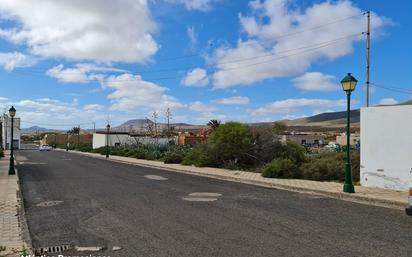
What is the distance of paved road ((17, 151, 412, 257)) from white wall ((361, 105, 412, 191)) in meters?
2.72

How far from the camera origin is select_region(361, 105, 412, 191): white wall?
14805 mm

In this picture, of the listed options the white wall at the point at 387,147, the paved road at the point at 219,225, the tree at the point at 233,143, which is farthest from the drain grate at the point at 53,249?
the tree at the point at 233,143

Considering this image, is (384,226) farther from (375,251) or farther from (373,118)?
(373,118)

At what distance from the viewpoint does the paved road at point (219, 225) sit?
771 cm

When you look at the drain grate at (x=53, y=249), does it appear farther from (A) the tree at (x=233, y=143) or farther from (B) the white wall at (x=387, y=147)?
(A) the tree at (x=233, y=143)

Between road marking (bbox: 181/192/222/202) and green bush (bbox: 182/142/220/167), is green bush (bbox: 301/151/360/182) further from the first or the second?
green bush (bbox: 182/142/220/167)

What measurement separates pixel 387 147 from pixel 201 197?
6462mm

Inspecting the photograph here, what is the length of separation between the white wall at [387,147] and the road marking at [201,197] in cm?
551

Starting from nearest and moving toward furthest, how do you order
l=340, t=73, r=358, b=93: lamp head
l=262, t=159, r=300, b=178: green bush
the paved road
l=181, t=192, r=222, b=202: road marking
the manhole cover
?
the paved road, the manhole cover, l=181, t=192, r=222, b=202: road marking, l=340, t=73, r=358, b=93: lamp head, l=262, t=159, r=300, b=178: green bush

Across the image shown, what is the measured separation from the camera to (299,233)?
29.2 ft

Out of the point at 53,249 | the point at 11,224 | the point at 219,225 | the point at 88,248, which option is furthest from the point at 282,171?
the point at 53,249

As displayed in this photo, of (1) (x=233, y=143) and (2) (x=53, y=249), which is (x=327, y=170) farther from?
(2) (x=53, y=249)

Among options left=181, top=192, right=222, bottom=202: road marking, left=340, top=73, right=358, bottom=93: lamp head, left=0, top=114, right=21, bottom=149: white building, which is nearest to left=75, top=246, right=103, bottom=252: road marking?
left=181, top=192, right=222, bottom=202: road marking

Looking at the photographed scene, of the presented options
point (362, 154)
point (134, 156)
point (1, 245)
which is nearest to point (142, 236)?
point (1, 245)
